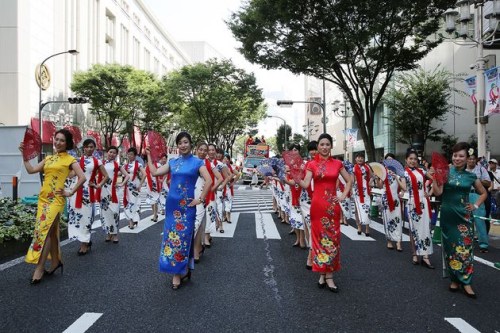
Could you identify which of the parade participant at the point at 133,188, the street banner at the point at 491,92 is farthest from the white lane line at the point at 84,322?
the street banner at the point at 491,92

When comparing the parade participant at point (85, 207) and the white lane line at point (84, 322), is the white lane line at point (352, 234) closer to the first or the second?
the parade participant at point (85, 207)

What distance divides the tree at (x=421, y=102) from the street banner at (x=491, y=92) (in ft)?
43.8

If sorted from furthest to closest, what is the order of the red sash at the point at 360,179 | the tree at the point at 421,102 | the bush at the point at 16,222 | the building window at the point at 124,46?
the building window at the point at 124,46, the tree at the point at 421,102, the red sash at the point at 360,179, the bush at the point at 16,222

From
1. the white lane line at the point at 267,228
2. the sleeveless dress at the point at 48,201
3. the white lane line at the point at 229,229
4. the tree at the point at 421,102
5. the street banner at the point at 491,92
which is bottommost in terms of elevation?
the white lane line at the point at 267,228

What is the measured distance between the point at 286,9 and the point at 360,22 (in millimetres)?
2617

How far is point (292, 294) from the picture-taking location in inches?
184

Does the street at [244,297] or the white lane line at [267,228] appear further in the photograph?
the white lane line at [267,228]

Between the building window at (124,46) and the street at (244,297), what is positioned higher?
the building window at (124,46)

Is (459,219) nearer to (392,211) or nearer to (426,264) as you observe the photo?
(426,264)

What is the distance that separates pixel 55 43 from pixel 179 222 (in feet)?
103

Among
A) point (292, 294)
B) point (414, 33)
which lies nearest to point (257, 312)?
point (292, 294)

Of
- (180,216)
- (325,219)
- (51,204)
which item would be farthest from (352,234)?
(51,204)

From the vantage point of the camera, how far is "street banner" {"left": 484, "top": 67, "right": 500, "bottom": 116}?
38.5ft

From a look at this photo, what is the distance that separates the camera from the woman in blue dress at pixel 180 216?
15.9ft
